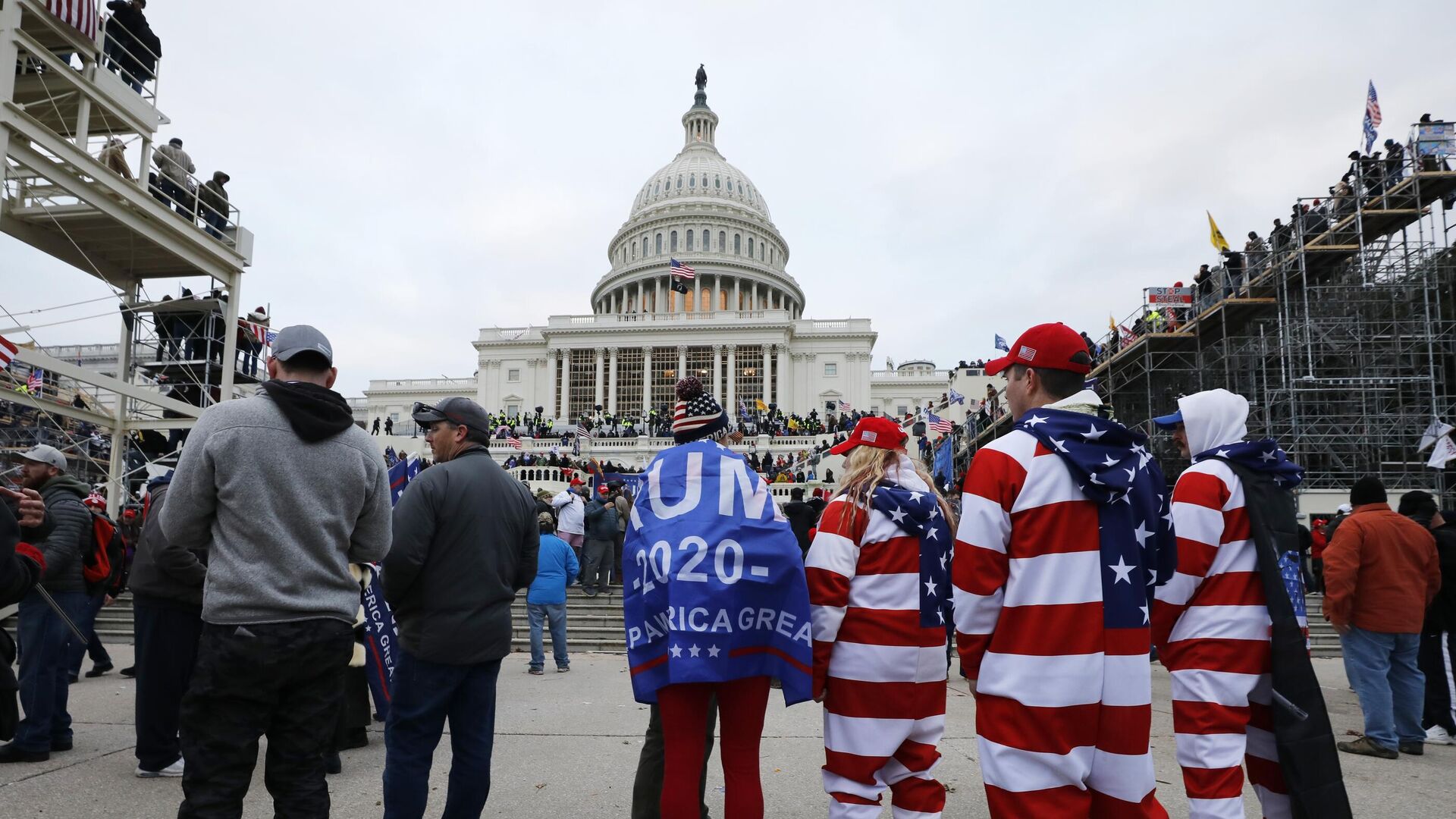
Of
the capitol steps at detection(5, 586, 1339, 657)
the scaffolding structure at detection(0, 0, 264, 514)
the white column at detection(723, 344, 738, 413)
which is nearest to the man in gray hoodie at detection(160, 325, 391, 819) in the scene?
the capitol steps at detection(5, 586, 1339, 657)

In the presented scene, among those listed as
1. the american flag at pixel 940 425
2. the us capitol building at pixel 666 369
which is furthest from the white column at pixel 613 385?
the american flag at pixel 940 425

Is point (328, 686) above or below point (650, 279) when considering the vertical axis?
below

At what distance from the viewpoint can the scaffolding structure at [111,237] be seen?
11523 millimetres

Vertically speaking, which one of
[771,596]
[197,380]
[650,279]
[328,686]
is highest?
[650,279]

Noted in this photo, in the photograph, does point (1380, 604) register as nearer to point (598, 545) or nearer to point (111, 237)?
point (598, 545)

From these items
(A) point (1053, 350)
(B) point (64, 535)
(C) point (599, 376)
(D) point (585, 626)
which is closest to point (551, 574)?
(D) point (585, 626)

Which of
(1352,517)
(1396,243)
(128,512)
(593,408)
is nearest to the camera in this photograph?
(1352,517)

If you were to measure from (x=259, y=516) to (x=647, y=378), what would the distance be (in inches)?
2405

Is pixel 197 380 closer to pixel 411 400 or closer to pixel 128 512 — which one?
pixel 128 512

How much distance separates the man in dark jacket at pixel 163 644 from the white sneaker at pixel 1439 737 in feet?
28.0

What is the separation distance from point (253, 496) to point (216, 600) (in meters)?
0.38

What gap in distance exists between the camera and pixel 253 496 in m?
3.07

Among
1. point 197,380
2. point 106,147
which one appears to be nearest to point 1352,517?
point 106,147

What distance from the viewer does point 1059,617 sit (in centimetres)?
279
